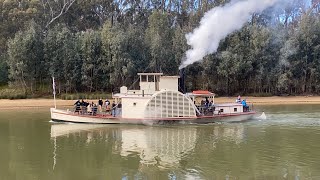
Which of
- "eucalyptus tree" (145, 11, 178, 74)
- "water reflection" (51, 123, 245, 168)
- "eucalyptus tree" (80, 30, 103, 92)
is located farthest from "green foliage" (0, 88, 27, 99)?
"water reflection" (51, 123, 245, 168)

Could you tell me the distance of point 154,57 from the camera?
209ft

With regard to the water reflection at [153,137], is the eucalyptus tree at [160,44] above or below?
above

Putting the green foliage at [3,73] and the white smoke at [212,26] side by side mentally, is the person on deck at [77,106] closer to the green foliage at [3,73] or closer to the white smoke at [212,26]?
the white smoke at [212,26]

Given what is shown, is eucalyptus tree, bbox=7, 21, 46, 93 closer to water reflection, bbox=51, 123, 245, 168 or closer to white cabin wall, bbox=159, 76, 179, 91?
water reflection, bbox=51, 123, 245, 168

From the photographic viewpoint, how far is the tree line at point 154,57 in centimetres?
6209

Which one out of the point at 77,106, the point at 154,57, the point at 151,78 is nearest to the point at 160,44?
the point at 154,57

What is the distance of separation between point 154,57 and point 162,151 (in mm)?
40284

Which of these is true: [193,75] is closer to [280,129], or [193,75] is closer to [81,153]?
[280,129]

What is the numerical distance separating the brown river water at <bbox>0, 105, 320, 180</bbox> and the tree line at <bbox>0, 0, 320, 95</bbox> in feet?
85.7

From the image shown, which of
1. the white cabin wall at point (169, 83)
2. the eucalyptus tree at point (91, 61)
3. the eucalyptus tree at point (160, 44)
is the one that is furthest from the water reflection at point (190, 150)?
the eucalyptus tree at point (160, 44)

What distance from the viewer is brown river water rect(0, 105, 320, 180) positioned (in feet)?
61.8

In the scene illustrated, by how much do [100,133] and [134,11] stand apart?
58.5 metres

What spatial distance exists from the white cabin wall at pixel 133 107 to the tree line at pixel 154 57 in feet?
81.7

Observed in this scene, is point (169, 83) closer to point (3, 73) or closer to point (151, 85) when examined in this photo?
point (151, 85)
